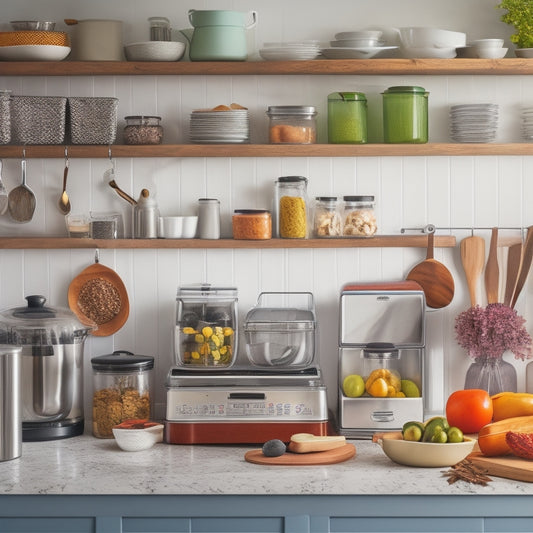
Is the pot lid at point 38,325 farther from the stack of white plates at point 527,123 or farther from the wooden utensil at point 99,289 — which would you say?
the stack of white plates at point 527,123

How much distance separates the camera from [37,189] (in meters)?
3.46

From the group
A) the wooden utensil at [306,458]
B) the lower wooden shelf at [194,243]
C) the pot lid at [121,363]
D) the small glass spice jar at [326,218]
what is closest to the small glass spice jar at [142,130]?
the lower wooden shelf at [194,243]

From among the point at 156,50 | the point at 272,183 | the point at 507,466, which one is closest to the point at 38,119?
the point at 156,50

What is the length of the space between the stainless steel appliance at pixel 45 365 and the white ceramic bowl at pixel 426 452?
109cm

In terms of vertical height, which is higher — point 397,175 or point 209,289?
point 397,175

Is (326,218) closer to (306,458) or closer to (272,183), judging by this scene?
(272,183)

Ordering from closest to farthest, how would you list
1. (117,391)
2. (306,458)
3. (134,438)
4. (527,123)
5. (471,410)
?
(306,458)
(134,438)
(471,410)
(117,391)
(527,123)

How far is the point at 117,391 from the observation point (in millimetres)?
3166

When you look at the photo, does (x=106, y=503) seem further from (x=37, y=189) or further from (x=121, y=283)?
(x=37, y=189)

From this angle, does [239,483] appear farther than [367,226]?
No

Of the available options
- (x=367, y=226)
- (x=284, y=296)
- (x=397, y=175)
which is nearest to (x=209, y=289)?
(x=284, y=296)

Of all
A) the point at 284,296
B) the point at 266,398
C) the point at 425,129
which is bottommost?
the point at 266,398

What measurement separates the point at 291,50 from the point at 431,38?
49 centimetres

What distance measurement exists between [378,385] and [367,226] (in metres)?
0.59
